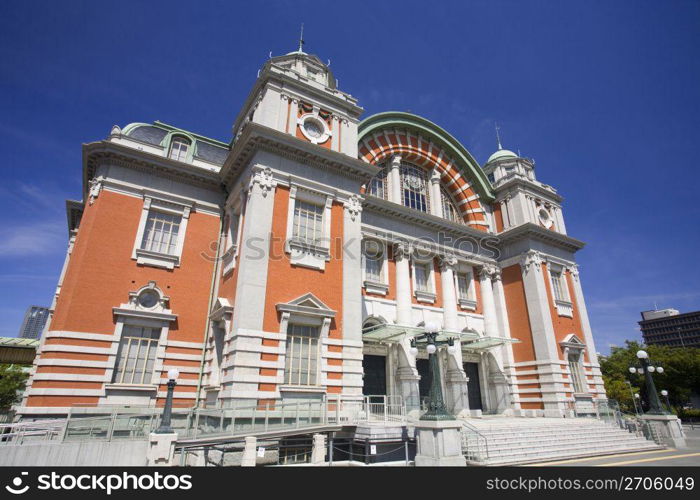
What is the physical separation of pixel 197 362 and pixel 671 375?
51761 millimetres

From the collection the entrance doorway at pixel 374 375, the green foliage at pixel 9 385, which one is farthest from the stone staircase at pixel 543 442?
the green foliage at pixel 9 385

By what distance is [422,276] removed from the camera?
2292cm

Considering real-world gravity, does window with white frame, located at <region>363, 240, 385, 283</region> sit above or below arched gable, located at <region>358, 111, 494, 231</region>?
below

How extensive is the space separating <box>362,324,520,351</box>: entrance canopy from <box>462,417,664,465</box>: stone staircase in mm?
4172

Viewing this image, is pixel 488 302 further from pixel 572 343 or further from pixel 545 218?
pixel 545 218

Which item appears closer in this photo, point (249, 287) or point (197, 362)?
point (249, 287)

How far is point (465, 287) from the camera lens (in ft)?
81.0

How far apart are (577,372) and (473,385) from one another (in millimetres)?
6352

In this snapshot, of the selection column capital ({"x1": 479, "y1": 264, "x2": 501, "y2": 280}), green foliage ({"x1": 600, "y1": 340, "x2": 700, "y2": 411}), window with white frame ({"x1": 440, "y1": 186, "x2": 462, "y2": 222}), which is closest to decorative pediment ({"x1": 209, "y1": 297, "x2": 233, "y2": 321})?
window with white frame ({"x1": 440, "y1": 186, "x2": 462, "y2": 222})

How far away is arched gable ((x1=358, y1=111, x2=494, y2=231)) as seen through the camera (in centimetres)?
2441

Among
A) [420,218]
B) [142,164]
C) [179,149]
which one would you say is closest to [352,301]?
[420,218]

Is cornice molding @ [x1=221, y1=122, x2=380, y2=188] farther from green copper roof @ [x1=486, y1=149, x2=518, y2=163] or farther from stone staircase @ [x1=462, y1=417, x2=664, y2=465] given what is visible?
green copper roof @ [x1=486, y1=149, x2=518, y2=163]

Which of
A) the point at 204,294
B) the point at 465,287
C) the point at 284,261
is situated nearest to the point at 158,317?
the point at 204,294
